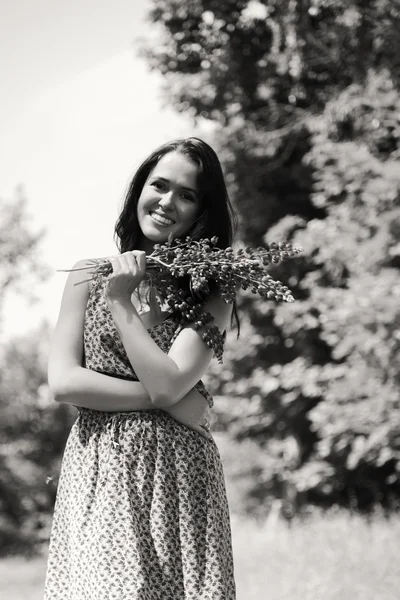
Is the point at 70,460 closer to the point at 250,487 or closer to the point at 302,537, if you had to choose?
the point at 302,537

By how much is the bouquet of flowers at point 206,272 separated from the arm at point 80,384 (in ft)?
0.75

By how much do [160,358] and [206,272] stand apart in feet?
A: 1.04

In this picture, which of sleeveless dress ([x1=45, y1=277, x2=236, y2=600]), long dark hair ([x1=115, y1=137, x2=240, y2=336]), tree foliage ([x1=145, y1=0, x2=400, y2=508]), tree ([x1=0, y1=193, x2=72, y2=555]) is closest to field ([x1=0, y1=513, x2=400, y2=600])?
tree foliage ([x1=145, y1=0, x2=400, y2=508])

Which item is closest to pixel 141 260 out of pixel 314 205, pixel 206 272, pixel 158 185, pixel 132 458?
pixel 206 272

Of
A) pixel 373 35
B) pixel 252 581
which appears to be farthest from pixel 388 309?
pixel 373 35

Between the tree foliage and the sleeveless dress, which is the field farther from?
the sleeveless dress

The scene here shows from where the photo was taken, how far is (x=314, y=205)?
1325cm

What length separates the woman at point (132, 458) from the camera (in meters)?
2.15

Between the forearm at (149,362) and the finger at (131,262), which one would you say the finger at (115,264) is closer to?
the finger at (131,262)

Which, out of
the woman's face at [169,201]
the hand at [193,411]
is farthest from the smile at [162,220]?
the hand at [193,411]

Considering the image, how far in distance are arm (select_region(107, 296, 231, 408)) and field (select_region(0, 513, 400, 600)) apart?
4642 mm

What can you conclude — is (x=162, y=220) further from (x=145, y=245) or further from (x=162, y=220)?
(x=145, y=245)

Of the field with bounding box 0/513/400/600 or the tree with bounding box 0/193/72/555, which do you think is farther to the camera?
the tree with bounding box 0/193/72/555

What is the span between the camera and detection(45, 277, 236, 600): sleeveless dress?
6.97ft
